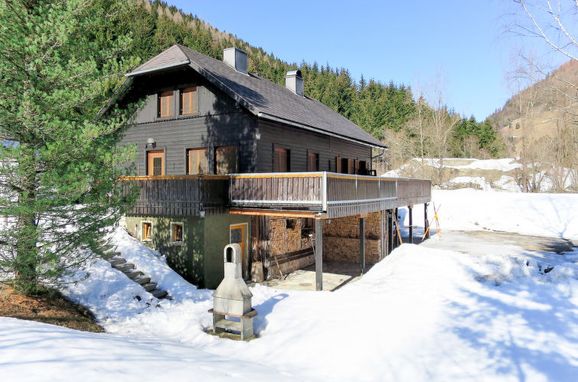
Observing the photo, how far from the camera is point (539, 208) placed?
32.8 meters

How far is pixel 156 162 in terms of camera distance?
17.7 m

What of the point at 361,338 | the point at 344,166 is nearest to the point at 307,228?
the point at 344,166

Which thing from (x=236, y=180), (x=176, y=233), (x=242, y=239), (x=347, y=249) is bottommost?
(x=347, y=249)

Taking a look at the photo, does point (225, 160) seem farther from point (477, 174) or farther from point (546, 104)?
point (477, 174)

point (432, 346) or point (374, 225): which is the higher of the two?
point (374, 225)

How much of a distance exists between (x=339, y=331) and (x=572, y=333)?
18.1 ft

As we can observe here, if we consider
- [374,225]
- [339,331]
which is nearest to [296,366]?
[339,331]

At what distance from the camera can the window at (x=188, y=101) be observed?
54.1 ft

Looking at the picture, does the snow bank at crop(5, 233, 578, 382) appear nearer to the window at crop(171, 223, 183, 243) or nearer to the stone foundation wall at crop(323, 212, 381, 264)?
the window at crop(171, 223, 183, 243)

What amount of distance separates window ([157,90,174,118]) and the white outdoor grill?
33.7 feet

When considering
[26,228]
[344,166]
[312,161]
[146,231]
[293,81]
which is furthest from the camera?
[293,81]

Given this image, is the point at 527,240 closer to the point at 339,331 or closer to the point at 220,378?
the point at 339,331

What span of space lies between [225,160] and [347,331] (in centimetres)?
950

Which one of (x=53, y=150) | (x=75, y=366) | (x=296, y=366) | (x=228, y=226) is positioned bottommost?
(x=296, y=366)
